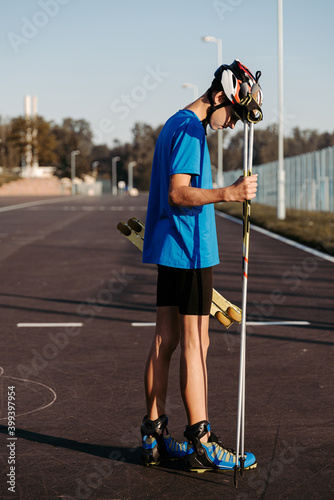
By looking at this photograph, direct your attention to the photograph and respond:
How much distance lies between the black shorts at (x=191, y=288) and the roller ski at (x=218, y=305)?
0.65 feet

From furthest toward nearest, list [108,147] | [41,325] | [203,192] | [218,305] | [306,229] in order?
[108,147]
[306,229]
[41,325]
[218,305]
[203,192]

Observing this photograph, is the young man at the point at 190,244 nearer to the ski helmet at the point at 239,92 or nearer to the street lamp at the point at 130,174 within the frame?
the ski helmet at the point at 239,92

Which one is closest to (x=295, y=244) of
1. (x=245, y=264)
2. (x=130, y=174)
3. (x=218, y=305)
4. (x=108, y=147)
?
(x=218, y=305)

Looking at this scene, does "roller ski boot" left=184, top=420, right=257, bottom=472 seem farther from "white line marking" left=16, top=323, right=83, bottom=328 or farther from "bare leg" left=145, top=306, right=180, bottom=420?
"white line marking" left=16, top=323, right=83, bottom=328

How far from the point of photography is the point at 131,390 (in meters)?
5.34

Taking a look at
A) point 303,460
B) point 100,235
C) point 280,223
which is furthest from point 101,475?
point 280,223

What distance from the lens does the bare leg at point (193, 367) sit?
148 inches

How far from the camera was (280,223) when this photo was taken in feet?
79.1

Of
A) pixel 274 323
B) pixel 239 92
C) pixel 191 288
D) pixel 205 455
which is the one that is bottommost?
pixel 274 323

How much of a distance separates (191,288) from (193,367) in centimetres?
38

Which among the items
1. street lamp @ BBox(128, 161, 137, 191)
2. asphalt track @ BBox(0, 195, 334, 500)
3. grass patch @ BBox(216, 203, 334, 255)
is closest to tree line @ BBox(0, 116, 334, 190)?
street lamp @ BBox(128, 161, 137, 191)

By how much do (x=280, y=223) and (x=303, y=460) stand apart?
20445 mm

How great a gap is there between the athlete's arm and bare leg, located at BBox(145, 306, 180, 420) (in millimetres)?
580

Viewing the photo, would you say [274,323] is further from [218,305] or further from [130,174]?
[130,174]
